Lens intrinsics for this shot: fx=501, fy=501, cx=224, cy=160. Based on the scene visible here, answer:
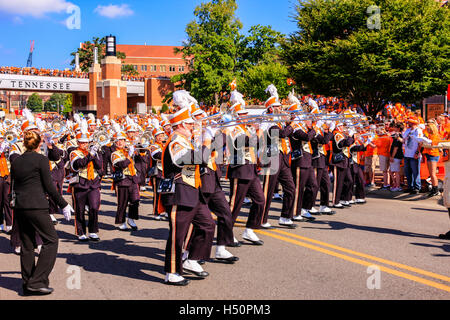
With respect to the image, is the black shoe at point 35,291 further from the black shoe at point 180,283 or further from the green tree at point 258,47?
the green tree at point 258,47

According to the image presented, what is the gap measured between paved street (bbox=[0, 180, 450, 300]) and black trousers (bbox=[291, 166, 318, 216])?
39cm

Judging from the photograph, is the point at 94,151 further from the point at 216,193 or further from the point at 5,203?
the point at 216,193

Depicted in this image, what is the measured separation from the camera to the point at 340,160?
10.5m

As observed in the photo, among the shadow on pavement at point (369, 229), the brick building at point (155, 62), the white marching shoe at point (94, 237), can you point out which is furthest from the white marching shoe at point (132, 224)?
the brick building at point (155, 62)

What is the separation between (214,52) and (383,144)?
34.1m

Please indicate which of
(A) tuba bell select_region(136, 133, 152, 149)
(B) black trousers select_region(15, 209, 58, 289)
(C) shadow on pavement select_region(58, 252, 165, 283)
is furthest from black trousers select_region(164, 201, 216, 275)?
(A) tuba bell select_region(136, 133, 152, 149)

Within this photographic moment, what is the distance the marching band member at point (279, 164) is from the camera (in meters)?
8.17

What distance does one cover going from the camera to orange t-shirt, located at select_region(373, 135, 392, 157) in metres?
13.8

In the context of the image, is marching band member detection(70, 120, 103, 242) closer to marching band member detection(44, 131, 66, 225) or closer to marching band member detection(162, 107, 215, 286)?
marching band member detection(44, 131, 66, 225)

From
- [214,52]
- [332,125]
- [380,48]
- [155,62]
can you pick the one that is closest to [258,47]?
[214,52]

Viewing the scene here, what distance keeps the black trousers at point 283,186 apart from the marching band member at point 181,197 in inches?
99.7
